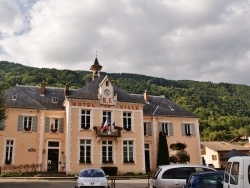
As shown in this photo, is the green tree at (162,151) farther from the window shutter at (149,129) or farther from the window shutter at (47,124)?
the window shutter at (47,124)

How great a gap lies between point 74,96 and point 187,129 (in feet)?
49.9

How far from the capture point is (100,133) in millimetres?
32125

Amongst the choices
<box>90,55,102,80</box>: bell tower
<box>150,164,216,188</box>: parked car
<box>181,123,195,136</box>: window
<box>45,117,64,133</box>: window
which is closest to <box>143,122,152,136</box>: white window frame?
<box>181,123,195,136</box>: window

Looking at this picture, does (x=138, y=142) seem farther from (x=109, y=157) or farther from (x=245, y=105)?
(x=245, y=105)

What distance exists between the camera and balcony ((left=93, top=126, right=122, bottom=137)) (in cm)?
3219

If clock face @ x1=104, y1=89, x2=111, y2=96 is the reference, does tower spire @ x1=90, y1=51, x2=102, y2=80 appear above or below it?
above

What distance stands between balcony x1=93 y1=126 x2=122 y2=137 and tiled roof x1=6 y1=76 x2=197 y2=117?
3260 mm

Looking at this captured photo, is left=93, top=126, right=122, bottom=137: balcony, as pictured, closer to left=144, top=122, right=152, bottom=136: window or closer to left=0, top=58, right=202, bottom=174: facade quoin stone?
left=0, top=58, right=202, bottom=174: facade quoin stone

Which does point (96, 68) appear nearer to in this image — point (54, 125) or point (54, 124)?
point (54, 124)

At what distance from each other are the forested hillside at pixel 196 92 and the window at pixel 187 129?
98.0 feet

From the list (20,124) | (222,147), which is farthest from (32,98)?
(222,147)

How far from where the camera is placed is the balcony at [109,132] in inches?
1267

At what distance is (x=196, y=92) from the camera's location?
108 metres

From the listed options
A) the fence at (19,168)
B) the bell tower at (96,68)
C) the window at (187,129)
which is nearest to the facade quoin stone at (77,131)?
the fence at (19,168)
